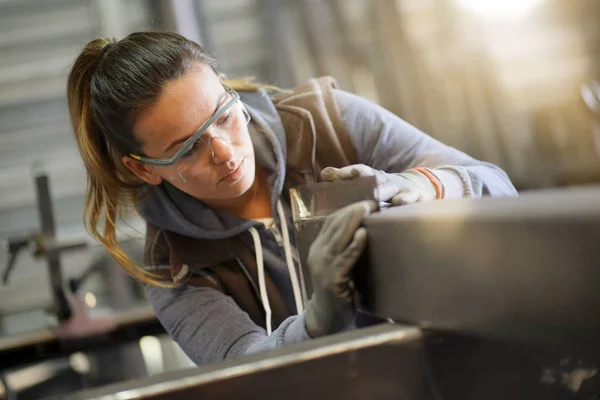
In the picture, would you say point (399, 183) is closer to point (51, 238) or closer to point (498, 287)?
point (498, 287)

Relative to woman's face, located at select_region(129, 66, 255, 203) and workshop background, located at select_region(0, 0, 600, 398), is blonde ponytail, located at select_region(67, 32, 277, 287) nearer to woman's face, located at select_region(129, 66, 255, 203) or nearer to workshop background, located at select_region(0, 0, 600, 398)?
woman's face, located at select_region(129, 66, 255, 203)

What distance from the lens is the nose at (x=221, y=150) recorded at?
0.51 metres

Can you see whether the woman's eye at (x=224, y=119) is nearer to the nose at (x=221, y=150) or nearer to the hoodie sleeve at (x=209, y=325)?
the nose at (x=221, y=150)

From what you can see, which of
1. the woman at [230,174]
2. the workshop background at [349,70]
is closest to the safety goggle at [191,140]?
the woman at [230,174]

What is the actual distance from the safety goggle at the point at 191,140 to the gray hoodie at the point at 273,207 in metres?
0.03

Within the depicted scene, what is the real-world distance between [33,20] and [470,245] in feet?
6.98

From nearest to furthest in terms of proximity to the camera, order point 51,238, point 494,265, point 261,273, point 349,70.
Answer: point 494,265 < point 261,273 < point 349,70 < point 51,238

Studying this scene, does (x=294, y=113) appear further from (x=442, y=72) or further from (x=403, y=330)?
(x=442, y=72)

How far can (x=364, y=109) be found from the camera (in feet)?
1.86

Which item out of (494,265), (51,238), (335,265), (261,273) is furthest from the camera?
(51,238)

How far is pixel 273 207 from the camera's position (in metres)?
0.55

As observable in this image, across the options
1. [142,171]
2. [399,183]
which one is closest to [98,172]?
[142,171]

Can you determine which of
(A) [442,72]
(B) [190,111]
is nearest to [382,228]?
(B) [190,111]

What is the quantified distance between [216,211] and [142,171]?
0.24 feet
